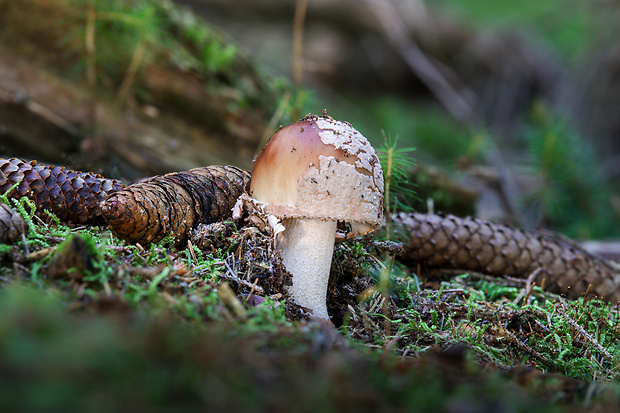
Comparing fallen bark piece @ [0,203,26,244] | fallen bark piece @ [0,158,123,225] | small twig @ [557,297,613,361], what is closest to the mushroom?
fallen bark piece @ [0,158,123,225]

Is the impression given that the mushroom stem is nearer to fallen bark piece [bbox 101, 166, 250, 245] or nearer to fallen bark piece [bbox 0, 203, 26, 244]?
fallen bark piece [bbox 101, 166, 250, 245]

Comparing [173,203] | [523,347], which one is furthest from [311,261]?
[523,347]

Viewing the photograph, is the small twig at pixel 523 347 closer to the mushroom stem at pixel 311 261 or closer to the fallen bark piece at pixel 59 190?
the mushroom stem at pixel 311 261

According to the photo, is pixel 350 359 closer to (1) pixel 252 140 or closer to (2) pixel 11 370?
A: (2) pixel 11 370

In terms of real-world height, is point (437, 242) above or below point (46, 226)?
above

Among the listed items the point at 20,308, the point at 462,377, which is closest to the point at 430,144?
the point at 462,377


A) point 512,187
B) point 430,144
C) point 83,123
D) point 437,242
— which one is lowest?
point 437,242

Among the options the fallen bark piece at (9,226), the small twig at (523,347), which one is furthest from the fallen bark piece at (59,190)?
the small twig at (523,347)
